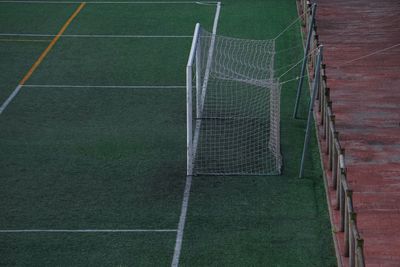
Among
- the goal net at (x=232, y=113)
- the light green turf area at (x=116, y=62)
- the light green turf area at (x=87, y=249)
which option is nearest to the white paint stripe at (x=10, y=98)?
the light green turf area at (x=116, y=62)

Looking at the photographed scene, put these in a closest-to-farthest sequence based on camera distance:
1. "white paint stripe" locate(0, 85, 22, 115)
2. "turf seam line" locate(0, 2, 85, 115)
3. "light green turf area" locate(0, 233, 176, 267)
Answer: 1. "light green turf area" locate(0, 233, 176, 267)
2. "white paint stripe" locate(0, 85, 22, 115)
3. "turf seam line" locate(0, 2, 85, 115)

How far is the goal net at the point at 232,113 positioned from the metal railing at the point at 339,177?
92 cm

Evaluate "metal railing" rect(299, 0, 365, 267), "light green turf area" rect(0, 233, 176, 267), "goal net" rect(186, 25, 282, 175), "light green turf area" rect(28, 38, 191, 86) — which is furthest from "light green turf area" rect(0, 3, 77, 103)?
"light green turf area" rect(0, 233, 176, 267)

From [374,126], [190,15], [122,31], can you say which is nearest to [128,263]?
[374,126]

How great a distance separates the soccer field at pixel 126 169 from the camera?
50.6 ft

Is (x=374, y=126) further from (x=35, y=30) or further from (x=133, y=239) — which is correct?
(x=35, y=30)

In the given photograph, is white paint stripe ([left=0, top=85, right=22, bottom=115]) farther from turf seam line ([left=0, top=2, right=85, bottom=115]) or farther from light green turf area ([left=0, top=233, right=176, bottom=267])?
light green turf area ([left=0, top=233, right=176, bottom=267])

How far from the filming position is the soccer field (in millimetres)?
15438

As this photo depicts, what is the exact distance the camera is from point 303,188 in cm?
1762

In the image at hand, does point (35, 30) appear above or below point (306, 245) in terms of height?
below

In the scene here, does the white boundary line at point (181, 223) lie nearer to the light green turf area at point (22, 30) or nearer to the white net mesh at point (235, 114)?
the white net mesh at point (235, 114)

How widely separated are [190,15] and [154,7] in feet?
5.29

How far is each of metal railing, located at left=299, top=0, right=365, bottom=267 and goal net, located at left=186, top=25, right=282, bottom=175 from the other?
3.03 feet

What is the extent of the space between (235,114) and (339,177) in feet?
18.7
